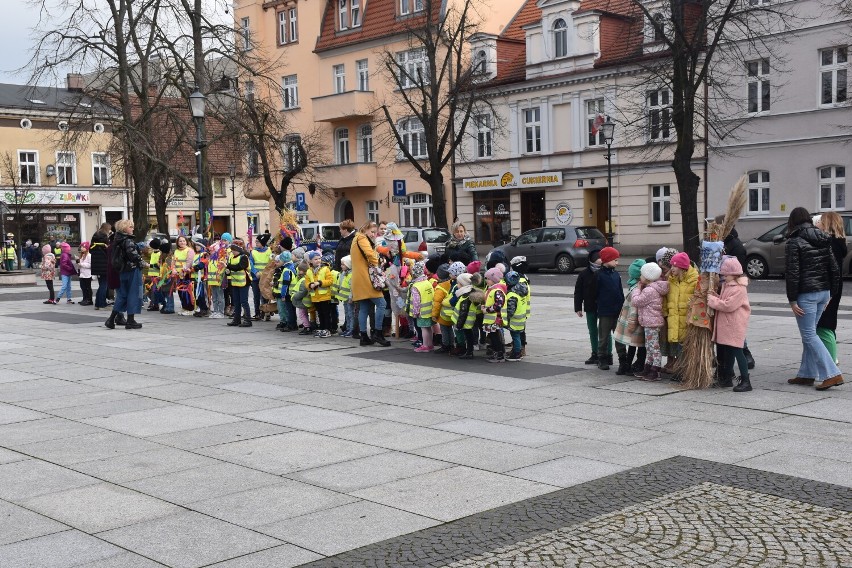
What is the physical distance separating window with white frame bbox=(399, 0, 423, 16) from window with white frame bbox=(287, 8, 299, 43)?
24.6 feet

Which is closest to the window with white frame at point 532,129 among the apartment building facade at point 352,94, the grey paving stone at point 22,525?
the apartment building facade at point 352,94

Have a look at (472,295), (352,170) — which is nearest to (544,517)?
(472,295)

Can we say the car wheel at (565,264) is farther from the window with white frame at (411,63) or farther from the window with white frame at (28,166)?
the window with white frame at (28,166)

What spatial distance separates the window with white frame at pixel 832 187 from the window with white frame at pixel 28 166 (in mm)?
45657

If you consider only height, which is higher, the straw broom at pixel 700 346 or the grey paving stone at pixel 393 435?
the straw broom at pixel 700 346

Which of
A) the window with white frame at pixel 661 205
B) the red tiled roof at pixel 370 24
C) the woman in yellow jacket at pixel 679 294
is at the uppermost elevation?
the red tiled roof at pixel 370 24

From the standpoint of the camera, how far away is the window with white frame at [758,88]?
3312 centimetres

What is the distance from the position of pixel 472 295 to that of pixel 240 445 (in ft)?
15.5

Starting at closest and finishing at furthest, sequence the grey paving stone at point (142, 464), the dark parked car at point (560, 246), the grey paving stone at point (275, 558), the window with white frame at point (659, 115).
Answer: the grey paving stone at point (275, 558) < the grey paving stone at point (142, 464) < the dark parked car at point (560, 246) < the window with white frame at point (659, 115)

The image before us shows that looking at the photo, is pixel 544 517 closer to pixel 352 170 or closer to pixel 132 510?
pixel 132 510

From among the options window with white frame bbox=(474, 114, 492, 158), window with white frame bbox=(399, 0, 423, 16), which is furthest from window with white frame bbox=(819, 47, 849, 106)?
window with white frame bbox=(399, 0, 423, 16)

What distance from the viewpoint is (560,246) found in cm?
3117

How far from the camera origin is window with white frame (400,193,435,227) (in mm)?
45125

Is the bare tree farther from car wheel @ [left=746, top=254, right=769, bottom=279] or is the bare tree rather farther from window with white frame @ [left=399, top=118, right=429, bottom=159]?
car wheel @ [left=746, top=254, right=769, bottom=279]
